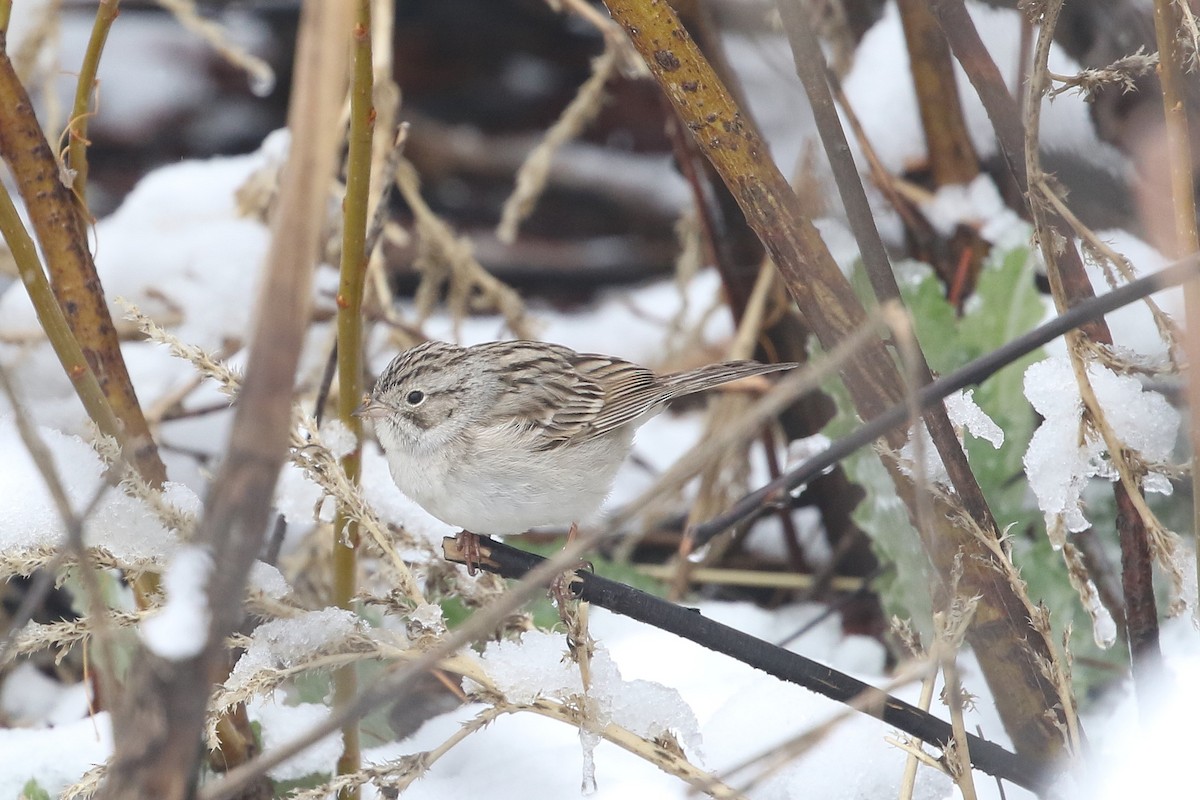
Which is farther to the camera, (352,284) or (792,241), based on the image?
(352,284)

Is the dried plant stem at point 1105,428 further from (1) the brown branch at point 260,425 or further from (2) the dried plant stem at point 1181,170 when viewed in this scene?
(1) the brown branch at point 260,425

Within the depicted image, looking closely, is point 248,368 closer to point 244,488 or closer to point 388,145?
point 244,488

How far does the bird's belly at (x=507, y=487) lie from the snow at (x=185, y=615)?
44.0 inches

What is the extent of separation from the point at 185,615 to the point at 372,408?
1436mm

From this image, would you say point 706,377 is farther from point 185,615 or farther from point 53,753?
point 185,615

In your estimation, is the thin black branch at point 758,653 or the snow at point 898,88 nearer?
the thin black branch at point 758,653

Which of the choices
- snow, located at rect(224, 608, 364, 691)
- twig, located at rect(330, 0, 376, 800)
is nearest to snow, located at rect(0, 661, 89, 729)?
twig, located at rect(330, 0, 376, 800)

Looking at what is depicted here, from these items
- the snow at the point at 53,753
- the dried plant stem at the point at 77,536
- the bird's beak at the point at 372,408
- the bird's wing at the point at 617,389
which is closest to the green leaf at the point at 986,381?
the bird's wing at the point at 617,389

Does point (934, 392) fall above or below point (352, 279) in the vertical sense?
below

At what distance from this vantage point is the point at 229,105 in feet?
14.3

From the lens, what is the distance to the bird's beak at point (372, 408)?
2233mm

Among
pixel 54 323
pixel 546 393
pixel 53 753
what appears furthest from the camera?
pixel 546 393

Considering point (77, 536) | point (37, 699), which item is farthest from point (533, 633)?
point (37, 699)

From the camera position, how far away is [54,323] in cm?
156
